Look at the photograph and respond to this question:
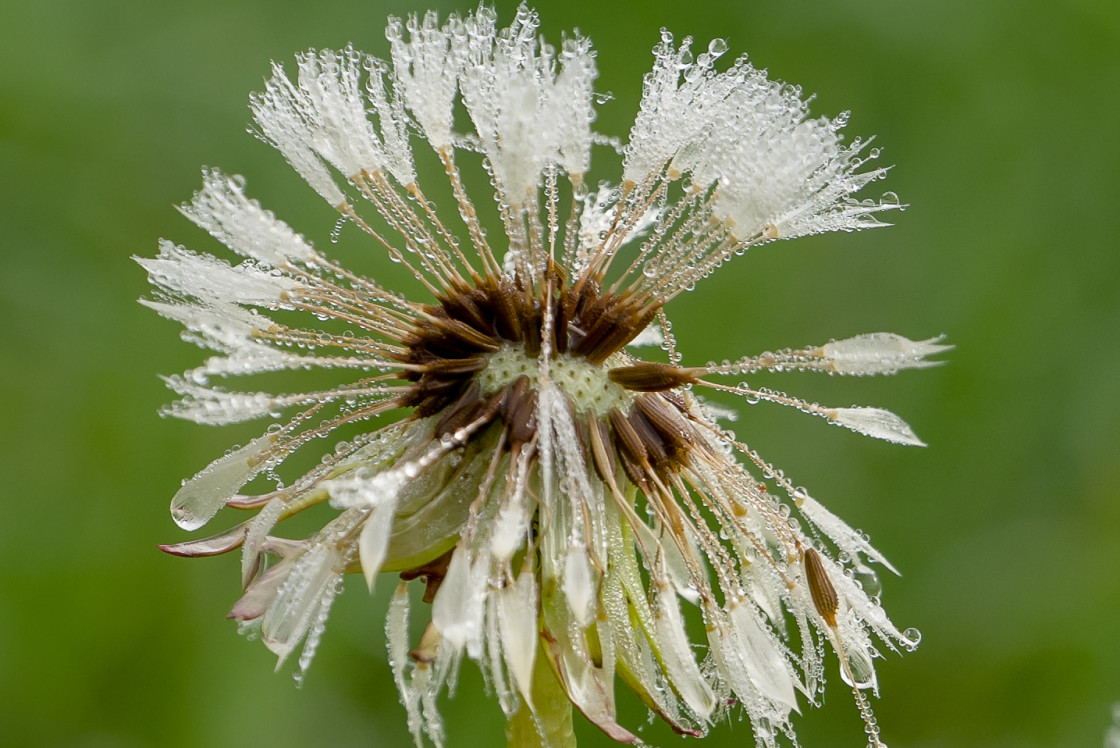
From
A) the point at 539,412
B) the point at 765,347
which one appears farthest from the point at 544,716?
the point at 765,347

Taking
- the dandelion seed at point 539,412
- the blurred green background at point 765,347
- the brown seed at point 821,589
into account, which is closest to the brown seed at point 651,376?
the dandelion seed at point 539,412

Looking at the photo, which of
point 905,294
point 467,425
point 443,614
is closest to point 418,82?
point 467,425

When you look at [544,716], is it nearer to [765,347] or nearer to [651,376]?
[651,376]

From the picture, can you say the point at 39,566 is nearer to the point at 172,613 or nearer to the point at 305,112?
the point at 172,613

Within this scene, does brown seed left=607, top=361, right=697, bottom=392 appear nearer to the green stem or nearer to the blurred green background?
the green stem

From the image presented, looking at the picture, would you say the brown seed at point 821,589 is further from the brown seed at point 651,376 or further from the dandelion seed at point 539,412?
the brown seed at point 651,376

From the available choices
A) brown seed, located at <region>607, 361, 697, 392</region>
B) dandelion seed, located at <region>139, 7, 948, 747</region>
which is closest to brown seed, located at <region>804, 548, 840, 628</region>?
dandelion seed, located at <region>139, 7, 948, 747</region>
